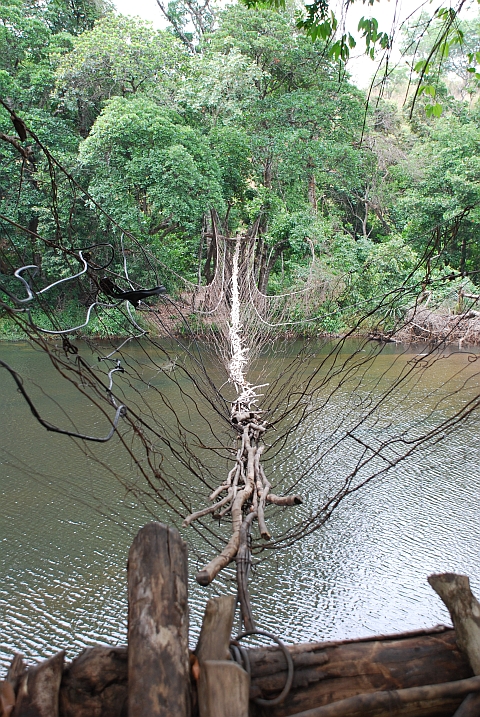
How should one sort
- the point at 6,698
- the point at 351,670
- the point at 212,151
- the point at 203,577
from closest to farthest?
the point at 6,698
the point at 351,670
the point at 203,577
the point at 212,151

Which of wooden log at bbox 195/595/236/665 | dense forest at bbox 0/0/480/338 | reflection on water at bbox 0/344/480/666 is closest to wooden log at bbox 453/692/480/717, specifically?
wooden log at bbox 195/595/236/665

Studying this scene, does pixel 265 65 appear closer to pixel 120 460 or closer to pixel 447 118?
pixel 447 118

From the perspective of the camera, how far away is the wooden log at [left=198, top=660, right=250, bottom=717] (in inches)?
32.4

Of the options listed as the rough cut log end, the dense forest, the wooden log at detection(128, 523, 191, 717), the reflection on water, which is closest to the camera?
the wooden log at detection(128, 523, 191, 717)

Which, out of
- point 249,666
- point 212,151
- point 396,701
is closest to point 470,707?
point 396,701

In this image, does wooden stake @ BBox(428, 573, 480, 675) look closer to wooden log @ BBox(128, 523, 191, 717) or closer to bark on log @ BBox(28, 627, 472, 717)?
bark on log @ BBox(28, 627, 472, 717)

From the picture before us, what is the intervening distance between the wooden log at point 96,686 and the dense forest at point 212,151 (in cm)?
816

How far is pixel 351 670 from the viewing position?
928 mm

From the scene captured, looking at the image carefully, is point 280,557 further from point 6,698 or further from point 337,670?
point 6,698

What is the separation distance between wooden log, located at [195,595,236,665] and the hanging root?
18cm

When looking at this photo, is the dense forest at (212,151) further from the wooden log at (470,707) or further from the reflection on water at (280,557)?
the wooden log at (470,707)

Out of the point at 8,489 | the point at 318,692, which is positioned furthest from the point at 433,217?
the point at 318,692

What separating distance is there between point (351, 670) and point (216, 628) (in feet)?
0.76

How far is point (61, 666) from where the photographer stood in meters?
0.88
